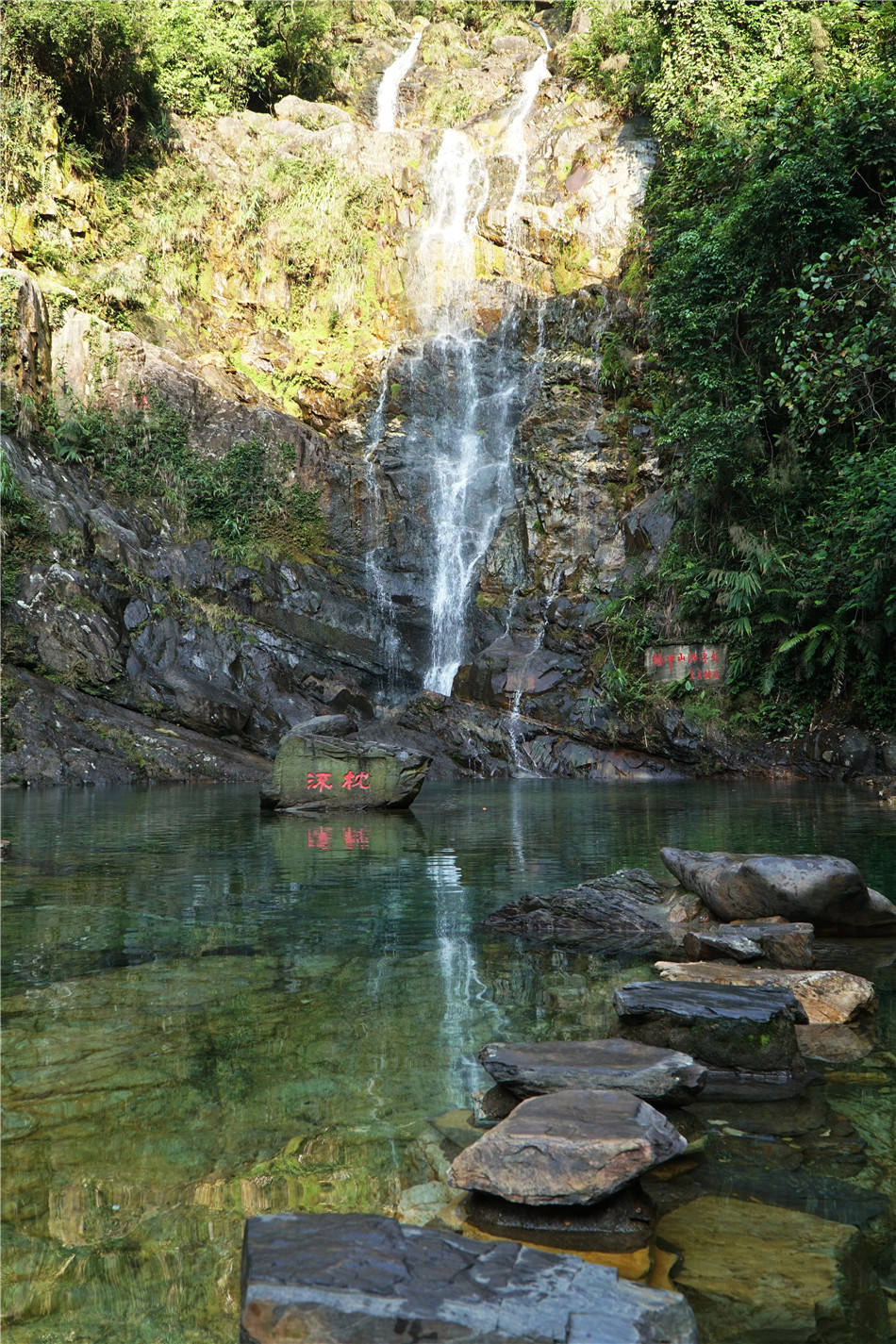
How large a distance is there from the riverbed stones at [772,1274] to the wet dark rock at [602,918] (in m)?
2.39

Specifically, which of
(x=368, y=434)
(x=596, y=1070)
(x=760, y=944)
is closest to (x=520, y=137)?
(x=368, y=434)

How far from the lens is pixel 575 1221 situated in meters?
1.91

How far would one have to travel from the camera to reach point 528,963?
4.04m

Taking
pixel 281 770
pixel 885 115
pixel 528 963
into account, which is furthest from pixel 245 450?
pixel 528 963

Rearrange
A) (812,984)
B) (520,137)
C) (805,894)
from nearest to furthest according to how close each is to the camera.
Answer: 1. (812,984)
2. (805,894)
3. (520,137)

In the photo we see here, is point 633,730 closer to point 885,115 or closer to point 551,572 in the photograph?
point 551,572

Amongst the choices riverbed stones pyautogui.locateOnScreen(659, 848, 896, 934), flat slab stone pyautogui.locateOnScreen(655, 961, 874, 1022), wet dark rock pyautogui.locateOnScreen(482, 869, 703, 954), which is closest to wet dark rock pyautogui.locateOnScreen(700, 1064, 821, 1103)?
flat slab stone pyautogui.locateOnScreen(655, 961, 874, 1022)

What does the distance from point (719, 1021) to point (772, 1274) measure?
3.82ft

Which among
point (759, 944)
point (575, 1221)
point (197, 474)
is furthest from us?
point (197, 474)

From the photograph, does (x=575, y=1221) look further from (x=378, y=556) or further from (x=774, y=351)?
(x=378, y=556)

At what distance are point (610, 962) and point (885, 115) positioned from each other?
1604 centimetres

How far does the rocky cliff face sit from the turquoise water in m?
10.7

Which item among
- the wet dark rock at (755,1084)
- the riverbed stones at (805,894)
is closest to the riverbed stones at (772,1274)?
the wet dark rock at (755,1084)

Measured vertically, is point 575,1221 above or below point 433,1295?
below
